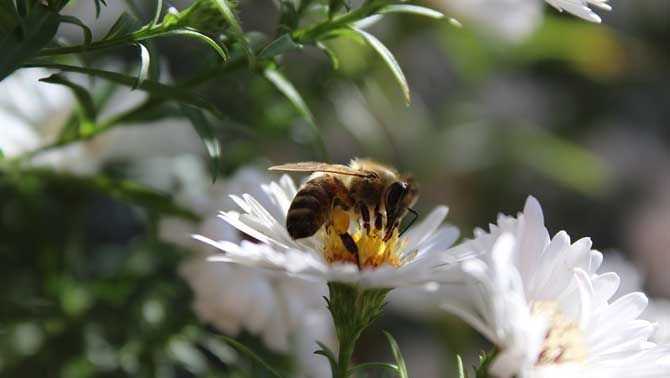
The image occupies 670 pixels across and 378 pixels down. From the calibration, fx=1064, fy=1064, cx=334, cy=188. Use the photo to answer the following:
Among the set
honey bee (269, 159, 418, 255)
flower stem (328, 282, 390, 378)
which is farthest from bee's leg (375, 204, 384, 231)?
flower stem (328, 282, 390, 378)

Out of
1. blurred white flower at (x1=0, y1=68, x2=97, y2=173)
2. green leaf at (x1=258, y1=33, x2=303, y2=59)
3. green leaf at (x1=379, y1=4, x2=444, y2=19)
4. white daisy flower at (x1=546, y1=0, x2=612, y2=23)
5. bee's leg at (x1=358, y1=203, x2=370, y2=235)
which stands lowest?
blurred white flower at (x1=0, y1=68, x2=97, y2=173)

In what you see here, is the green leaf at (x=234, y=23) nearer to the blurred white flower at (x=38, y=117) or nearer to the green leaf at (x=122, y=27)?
the green leaf at (x=122, y=27)

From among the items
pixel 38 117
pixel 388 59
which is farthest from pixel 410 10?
pixel 38 117

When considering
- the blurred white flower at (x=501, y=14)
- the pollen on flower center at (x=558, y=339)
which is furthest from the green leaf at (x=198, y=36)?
the blurred white flower at (x=501, y=14)

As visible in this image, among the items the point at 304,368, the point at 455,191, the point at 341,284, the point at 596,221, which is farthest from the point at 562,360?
the point at 596,221

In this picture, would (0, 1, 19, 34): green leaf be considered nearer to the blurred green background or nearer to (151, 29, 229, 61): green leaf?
(151, 29, 229, 61): green leaf

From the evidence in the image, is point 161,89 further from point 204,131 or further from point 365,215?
point 365,215

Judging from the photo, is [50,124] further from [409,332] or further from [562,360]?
[409,332]
